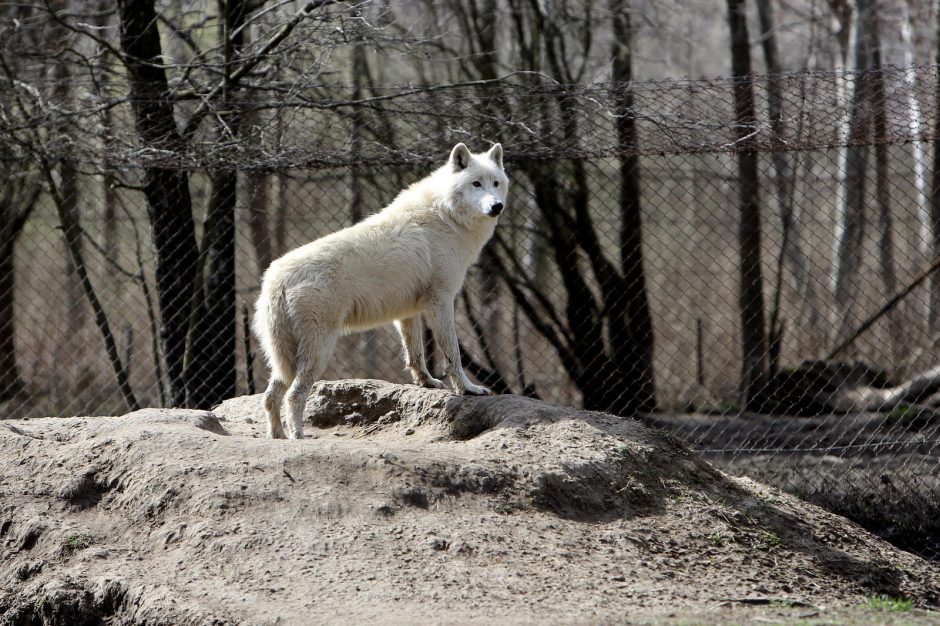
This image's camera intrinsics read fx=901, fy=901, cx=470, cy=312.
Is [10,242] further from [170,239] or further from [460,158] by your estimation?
[460,158]

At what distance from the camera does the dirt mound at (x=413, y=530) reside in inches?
155

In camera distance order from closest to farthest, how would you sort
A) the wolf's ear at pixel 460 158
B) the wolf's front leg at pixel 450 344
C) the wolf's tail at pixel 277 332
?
the wolf's tail at pixel 277 332 → the wolf's front leg at pixel 450 344 → the wolf's ear at pixel 460 158

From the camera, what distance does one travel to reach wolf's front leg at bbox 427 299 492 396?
5.75 metres

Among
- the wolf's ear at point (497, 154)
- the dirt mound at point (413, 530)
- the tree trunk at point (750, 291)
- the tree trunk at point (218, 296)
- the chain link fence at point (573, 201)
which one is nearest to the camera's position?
the dirt mound at point (413, 530)

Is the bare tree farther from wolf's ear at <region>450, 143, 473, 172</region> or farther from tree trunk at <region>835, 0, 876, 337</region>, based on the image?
tree trunk at <region>835, 0, 876, 337</region>

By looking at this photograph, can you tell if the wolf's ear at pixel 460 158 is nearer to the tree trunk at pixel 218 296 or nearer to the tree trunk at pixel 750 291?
the tree trunk at pixel 218 296

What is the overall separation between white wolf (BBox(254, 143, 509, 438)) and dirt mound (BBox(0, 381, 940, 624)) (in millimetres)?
580

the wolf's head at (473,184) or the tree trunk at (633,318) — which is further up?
the wolf's head at (473,184)

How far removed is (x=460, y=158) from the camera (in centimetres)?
622

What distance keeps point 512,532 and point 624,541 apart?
56 centimetres

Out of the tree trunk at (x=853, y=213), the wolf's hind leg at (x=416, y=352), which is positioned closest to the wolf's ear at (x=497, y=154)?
the wolf's hind leg at (x=416, y=352)

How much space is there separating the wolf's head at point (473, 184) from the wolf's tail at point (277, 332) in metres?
1.41

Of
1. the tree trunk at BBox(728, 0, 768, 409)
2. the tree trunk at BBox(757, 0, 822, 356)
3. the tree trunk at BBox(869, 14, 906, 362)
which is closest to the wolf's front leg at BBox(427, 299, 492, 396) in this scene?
the tree trunk at BBox(757, 0, 822, 356)

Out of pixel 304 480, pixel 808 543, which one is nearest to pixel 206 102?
pixel 304 480
